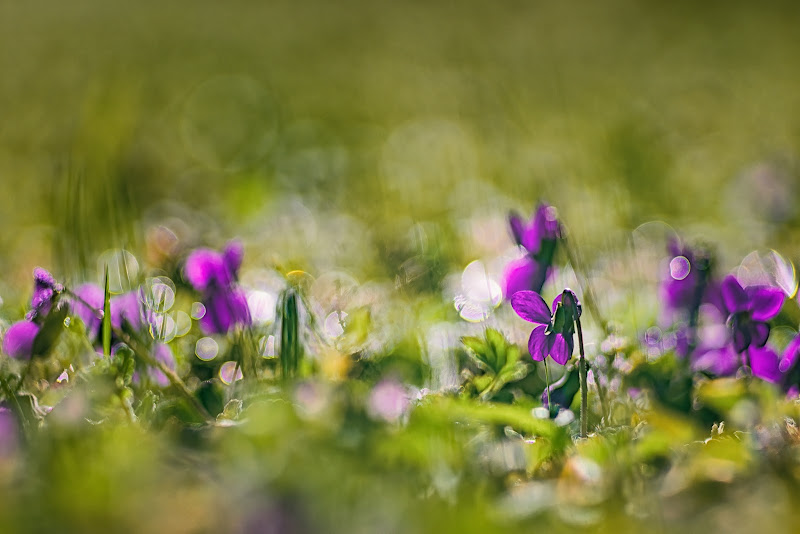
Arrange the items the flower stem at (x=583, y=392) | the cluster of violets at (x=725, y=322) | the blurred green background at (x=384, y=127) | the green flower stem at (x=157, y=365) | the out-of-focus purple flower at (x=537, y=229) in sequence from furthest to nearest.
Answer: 1. the blurred green background at (x=384, y=127)
2. the out-of-focus purple flower at (x=537, y=229)
3. the cluster of violets at (x=725, y=322)
4. the green flower stem at (x=157, y=365)
5. the flower stem at (x=583, y=392)

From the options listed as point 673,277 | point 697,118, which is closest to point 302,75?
point 697,118

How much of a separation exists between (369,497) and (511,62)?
635cm

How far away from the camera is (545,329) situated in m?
1.46

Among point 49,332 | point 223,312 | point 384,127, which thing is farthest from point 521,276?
point 384,127

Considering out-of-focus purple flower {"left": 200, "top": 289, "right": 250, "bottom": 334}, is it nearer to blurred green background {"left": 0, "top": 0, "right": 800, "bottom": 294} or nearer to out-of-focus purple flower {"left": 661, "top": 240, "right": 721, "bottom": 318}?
blurred green background {"left": 0, "top": 0, "right": 800, "bottom": 294}

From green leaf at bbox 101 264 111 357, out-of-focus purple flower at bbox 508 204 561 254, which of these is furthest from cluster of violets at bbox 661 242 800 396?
green leaf at bbox 101 264 111 357

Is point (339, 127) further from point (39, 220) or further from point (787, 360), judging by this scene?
point (787, 360)

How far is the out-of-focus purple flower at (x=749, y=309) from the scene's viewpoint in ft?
5.00

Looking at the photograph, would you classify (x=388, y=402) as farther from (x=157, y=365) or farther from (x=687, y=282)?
(x=687, y=282)

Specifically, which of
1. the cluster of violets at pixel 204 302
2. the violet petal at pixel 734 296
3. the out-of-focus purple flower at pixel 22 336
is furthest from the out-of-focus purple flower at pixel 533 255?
the out-of-focus purple flower at pixel 22 336

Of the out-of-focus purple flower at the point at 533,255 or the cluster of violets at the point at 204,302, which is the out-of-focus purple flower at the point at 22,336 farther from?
the out-of-focus purple flower at the point at 533,255

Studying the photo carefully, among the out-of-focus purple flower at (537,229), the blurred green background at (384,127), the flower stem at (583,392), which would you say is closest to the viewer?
the flower stem at (583,392)

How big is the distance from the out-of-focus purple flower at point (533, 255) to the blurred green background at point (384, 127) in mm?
412

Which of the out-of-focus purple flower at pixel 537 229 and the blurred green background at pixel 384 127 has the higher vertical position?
the blurred green background at pixel 384 127
